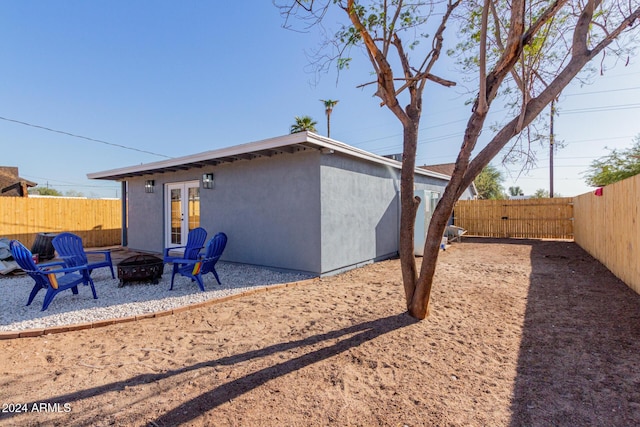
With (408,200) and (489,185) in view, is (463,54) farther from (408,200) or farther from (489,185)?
(489,185)

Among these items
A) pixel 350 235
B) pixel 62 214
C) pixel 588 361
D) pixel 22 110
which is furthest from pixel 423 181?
pixel 22 110

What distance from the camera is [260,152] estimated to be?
240 inches

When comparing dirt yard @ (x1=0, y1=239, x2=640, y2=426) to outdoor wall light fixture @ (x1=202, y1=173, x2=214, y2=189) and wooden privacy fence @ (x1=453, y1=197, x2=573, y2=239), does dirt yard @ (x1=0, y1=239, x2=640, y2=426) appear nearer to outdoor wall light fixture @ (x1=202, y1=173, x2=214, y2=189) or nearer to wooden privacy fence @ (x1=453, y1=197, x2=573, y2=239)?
outdoor wall light fixture @ (x1=202, y1=173, x2=214, y2=189)

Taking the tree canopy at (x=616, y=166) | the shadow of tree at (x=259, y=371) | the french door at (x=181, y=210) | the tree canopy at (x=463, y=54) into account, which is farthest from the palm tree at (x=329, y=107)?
the shadow of tree at (x=259, y=371)

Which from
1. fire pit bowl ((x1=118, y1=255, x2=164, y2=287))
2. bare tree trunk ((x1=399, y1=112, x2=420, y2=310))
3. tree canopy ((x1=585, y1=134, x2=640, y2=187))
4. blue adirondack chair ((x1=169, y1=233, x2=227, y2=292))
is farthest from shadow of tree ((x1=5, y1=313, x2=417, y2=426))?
tree canopy ((x1=585, y1=134, x2=640, y2=187))

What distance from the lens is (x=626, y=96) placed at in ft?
18.6

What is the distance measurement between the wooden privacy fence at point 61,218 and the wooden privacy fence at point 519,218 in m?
15.4

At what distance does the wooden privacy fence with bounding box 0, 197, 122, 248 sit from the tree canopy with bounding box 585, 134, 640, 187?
2081cm

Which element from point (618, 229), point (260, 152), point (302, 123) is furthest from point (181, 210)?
point (302, 123)

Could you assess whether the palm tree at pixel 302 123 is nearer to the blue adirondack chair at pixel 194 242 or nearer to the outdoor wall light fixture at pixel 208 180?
the outdoor wall light fixture at pixel 208 180

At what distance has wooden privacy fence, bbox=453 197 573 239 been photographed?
12172 mm

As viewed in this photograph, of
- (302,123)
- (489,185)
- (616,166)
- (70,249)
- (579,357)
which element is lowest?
(579,357)

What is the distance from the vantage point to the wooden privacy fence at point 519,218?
12.2m

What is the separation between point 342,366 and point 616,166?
689 inches
